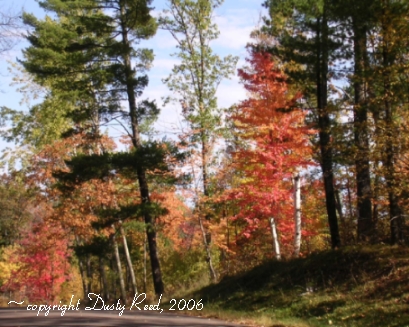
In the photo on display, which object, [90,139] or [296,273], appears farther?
[90,139]

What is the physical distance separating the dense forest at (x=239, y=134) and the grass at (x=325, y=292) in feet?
3.72

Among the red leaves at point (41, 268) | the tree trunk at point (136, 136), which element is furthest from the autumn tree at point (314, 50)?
the red leaves at point (41, 268)

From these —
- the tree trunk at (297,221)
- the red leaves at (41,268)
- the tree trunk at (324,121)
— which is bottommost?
the red leaves at (41,268)

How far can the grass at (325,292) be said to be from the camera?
11688mm

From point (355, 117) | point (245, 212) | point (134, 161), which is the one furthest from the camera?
point (245, 212)

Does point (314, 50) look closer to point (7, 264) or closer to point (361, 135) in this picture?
point (361, 135)

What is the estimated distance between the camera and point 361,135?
47.3 ft

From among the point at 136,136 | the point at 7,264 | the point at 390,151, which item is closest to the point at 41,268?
the point at 7,264

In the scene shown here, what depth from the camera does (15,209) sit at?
43.4m

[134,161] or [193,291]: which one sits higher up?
[134,161]

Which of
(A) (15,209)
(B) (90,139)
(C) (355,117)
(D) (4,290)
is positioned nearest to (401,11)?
(C) (355,117)

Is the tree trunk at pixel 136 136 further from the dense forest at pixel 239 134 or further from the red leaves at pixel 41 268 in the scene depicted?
the red leaves at pixel 41 268

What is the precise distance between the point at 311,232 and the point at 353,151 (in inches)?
400

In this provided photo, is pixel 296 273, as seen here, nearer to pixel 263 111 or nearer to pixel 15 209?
pixel 263 111
